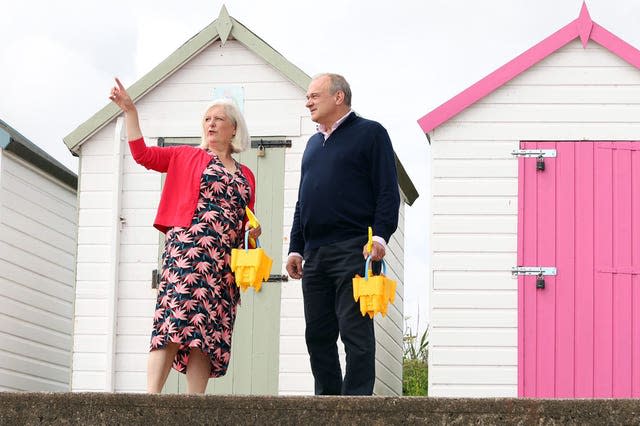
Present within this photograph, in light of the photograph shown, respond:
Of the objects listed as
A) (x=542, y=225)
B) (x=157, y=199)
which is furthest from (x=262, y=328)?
(x=542, y=225)

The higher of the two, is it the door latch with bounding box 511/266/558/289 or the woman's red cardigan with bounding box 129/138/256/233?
the woman's red cardigan with bounding box 129/138/256/233

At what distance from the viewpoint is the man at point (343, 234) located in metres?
6.65

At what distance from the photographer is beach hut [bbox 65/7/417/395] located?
1061 cm

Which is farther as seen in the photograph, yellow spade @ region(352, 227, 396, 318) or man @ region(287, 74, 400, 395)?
man @ region(287, 74, 400, 395)

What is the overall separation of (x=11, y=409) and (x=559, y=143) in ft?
19.5

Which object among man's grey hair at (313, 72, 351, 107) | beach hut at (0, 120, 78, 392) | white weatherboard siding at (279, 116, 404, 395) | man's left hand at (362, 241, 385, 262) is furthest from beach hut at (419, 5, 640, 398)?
beach hut at (0, 120, 78, 392)

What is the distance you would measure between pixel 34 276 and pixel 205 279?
609cm

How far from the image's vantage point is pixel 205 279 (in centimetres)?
671

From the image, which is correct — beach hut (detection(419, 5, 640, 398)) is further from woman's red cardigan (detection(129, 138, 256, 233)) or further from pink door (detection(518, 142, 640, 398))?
woman's red cardigan (detection(129, 138, 256, 233))

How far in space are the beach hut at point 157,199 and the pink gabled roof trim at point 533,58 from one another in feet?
3.88

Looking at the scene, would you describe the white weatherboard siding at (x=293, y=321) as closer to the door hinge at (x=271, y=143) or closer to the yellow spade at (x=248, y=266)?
the door hinge at (x=271, y=143)

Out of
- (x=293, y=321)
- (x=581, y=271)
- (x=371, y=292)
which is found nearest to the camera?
(x=371, y=292)

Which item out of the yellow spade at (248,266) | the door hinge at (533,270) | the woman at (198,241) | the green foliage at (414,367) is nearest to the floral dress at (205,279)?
the woman at (198,241)

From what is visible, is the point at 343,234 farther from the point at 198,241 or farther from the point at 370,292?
the point at 198,241
